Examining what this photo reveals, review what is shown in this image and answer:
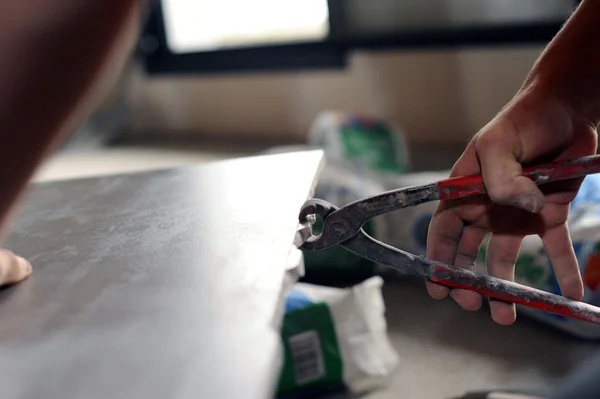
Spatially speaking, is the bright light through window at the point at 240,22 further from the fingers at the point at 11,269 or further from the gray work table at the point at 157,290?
the fingers at the point at 11,269

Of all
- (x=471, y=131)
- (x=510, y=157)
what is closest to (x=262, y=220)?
(x=510, y=157)

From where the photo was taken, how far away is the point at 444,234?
1.86 ft

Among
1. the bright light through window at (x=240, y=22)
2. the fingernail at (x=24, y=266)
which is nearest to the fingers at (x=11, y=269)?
the fingernail at (x=24, y=266)

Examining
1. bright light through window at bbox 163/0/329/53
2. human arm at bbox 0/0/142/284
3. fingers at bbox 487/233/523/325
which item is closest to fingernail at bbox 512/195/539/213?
fingers at bbox 487/233/523/325

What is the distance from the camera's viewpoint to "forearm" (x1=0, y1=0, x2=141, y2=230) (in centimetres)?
22

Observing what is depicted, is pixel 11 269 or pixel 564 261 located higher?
pixel 11 269

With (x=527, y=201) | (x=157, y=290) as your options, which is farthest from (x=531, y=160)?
(x=157, y=290)

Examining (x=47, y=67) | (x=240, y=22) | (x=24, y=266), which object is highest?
(x=47, y=67)

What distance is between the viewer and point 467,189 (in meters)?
0.46

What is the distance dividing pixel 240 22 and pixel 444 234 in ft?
4.03

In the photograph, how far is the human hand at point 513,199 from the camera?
46cm

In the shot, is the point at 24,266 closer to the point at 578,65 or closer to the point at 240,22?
the point at 578,65

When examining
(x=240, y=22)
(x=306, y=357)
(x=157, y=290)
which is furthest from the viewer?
(x=240, y=22)

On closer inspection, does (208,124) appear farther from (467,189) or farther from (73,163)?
(467,189)
